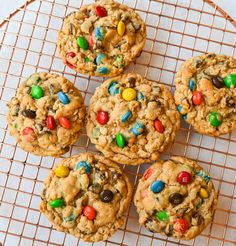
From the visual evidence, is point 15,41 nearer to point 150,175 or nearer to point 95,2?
point 95,2

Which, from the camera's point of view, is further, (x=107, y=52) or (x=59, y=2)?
(x=59, y=2)

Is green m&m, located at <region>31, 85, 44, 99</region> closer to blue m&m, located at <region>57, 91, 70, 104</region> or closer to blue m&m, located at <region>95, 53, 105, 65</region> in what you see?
blue m&m, located at <region>57, 91, 70, 104</region>

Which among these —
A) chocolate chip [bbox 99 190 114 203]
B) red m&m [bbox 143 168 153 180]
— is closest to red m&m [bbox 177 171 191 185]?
red m&m [bbox 143 168 153 180]

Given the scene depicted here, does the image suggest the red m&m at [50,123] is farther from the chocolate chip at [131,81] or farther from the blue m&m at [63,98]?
the chocolate chip at [131,81]

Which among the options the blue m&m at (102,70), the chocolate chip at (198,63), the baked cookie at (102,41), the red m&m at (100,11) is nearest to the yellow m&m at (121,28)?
the baked cookie at (102,41)

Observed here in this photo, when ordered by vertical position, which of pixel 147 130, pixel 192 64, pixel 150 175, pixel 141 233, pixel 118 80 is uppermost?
pixel 192 64

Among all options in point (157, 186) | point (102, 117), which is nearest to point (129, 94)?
point (102, 117)

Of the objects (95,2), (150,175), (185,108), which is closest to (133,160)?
(150,175)
